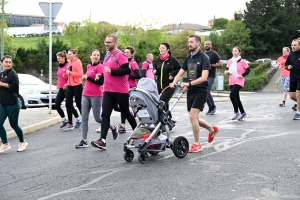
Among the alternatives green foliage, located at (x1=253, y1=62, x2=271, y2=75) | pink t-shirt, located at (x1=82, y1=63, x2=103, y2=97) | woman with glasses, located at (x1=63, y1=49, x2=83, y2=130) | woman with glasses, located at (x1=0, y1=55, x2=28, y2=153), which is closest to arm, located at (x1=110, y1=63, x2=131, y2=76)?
pink t-shirt, located at (x1=82, y1=63, x2=103, y2=97)

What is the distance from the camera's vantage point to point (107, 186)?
6039 millimetres

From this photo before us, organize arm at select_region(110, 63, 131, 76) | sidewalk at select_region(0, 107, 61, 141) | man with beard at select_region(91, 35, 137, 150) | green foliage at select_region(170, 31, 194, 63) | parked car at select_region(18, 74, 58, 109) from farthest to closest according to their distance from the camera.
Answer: green foliage at select_region(170, 31, 194, 63), parked car at select_region(18, 74, 58, 109), sidewalk at select_region(0, 107, 61, 141), man with beard at select_region(91, 35, 137, 150), arm at select_region(110, 63, 131, 76)

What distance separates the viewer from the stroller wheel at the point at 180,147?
764 centimetres

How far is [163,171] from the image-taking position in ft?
22.3

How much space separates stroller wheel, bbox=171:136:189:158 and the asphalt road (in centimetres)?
13

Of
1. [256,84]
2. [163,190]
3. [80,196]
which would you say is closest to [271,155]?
[163,190]

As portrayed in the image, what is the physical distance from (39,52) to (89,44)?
1279 cm

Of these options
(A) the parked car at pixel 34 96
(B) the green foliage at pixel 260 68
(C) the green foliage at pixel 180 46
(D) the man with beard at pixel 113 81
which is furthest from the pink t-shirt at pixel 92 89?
(C) the green foliage at pixel 180 46

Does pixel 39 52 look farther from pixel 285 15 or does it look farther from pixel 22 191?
pixel 22 191

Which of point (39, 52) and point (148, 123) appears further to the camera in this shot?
point (39, 52)

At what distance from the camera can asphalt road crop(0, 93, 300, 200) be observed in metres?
5.68

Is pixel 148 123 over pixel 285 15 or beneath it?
beneath

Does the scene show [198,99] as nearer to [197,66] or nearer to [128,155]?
[197,66]

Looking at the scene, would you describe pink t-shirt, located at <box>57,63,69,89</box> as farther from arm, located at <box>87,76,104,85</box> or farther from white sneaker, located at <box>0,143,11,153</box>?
white sneaker, located at <box>0,143,11,153</box>
